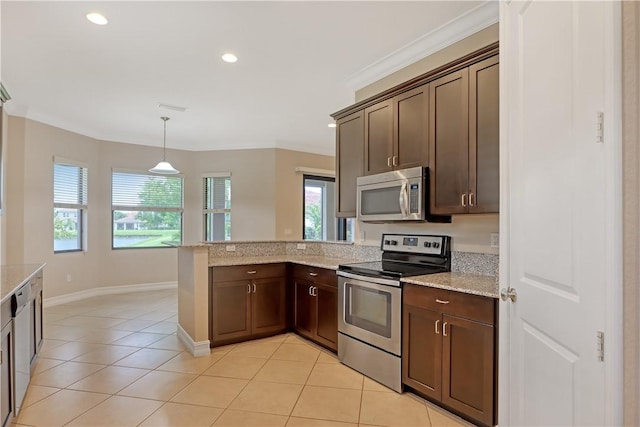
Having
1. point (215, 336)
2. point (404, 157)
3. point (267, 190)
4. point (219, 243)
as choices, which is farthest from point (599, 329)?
point (267, 190)

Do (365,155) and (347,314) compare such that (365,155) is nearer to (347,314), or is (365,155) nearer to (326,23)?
(326,23)

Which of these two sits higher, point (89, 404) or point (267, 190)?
point (267, 190)

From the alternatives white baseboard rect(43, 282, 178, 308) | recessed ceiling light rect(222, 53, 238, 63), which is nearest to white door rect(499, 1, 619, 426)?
recessed ceiling light rect(222, 53, 238, 63)

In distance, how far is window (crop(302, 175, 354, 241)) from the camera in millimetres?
7527

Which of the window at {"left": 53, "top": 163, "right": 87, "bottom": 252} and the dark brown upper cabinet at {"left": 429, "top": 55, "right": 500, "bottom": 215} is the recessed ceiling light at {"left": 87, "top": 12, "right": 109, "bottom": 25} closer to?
the dark brown upper cabinet at {"left": 429, "top": 55, "right": 500, "bottom": 215}

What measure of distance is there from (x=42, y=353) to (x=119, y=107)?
123 inches

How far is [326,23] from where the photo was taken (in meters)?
2.71

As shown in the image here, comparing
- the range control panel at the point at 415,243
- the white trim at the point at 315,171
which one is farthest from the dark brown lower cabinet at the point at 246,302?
the white trim at the point at 315,171

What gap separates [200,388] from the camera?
2.67m

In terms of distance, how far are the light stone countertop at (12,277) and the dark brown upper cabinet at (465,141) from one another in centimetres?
280

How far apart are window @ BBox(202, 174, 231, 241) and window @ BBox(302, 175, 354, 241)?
165cm

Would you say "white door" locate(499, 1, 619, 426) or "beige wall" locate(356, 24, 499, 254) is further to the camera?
"beige wall" locate(356, 24, 499, 254)

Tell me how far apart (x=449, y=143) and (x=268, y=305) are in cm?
249

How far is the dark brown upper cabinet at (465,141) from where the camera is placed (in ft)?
7.54
